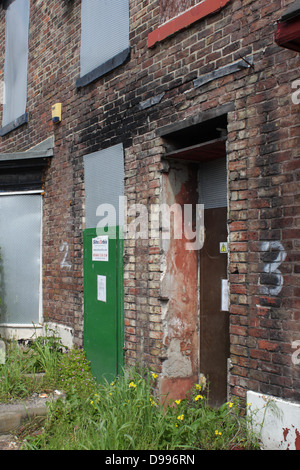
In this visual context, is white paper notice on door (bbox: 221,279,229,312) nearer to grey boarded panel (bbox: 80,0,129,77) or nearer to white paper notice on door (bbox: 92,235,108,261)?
white paper notice on door (bbox: 92,235,108,261)

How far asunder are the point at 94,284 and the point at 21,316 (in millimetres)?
2082

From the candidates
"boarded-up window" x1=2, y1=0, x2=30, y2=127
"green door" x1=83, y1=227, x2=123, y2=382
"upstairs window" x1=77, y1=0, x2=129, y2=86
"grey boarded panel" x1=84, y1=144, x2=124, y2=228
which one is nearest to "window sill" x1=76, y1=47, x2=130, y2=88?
"upstairs window" x1=77, y1=0, x2=129, y2=86

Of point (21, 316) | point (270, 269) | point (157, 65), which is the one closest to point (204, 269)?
point (270, 269)

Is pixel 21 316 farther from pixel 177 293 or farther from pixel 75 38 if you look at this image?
pixel 75 38

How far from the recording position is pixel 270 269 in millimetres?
3789

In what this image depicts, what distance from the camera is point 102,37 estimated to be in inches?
243

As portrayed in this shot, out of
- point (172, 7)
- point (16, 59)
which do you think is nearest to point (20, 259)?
point (16, 59)

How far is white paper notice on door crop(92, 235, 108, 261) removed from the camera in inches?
233

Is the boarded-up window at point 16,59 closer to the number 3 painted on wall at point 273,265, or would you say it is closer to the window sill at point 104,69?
the window sill at point 104,69

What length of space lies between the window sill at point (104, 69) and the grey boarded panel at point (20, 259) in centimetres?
211

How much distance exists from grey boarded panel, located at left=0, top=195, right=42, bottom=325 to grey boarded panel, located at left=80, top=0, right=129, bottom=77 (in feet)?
8.02

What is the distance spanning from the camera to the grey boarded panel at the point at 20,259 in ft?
25.0

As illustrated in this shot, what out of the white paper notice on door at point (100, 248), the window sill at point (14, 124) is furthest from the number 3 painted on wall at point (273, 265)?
the window sill at point (14, 124)

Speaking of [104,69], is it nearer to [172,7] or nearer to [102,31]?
[102,31]
